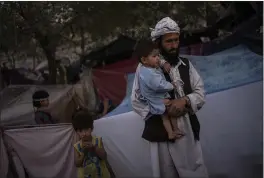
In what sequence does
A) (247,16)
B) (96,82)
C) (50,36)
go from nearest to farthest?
(50,36)
(247,16)
(96,82)

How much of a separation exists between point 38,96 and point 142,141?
2.98 feet

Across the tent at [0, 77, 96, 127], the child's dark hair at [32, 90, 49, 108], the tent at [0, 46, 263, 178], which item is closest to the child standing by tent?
the tent at [0, 46, 263, 178]

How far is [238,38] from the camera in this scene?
11.3ft

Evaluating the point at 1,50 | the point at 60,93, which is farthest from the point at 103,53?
the point at 1,50

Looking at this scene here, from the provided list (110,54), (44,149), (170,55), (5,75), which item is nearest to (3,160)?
(44,149)

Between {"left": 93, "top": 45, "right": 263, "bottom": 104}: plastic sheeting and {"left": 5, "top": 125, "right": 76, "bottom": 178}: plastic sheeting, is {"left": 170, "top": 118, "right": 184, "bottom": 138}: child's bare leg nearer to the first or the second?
{"left": 93, "top": 45, "right": 263, "bottom": 104}: plastic sheeting

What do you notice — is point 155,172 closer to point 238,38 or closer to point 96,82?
point 238,38

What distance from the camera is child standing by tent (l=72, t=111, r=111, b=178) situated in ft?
7.52

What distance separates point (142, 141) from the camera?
2.53 metres

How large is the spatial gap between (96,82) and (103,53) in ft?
1.43

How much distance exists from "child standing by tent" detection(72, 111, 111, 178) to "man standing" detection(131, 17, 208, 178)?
1.00 feet

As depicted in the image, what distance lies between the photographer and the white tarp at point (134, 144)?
2.59 meters

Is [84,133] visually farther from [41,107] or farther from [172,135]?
[41,107]

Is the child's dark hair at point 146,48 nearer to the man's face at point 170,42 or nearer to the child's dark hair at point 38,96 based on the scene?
the man's face at point 170,42
